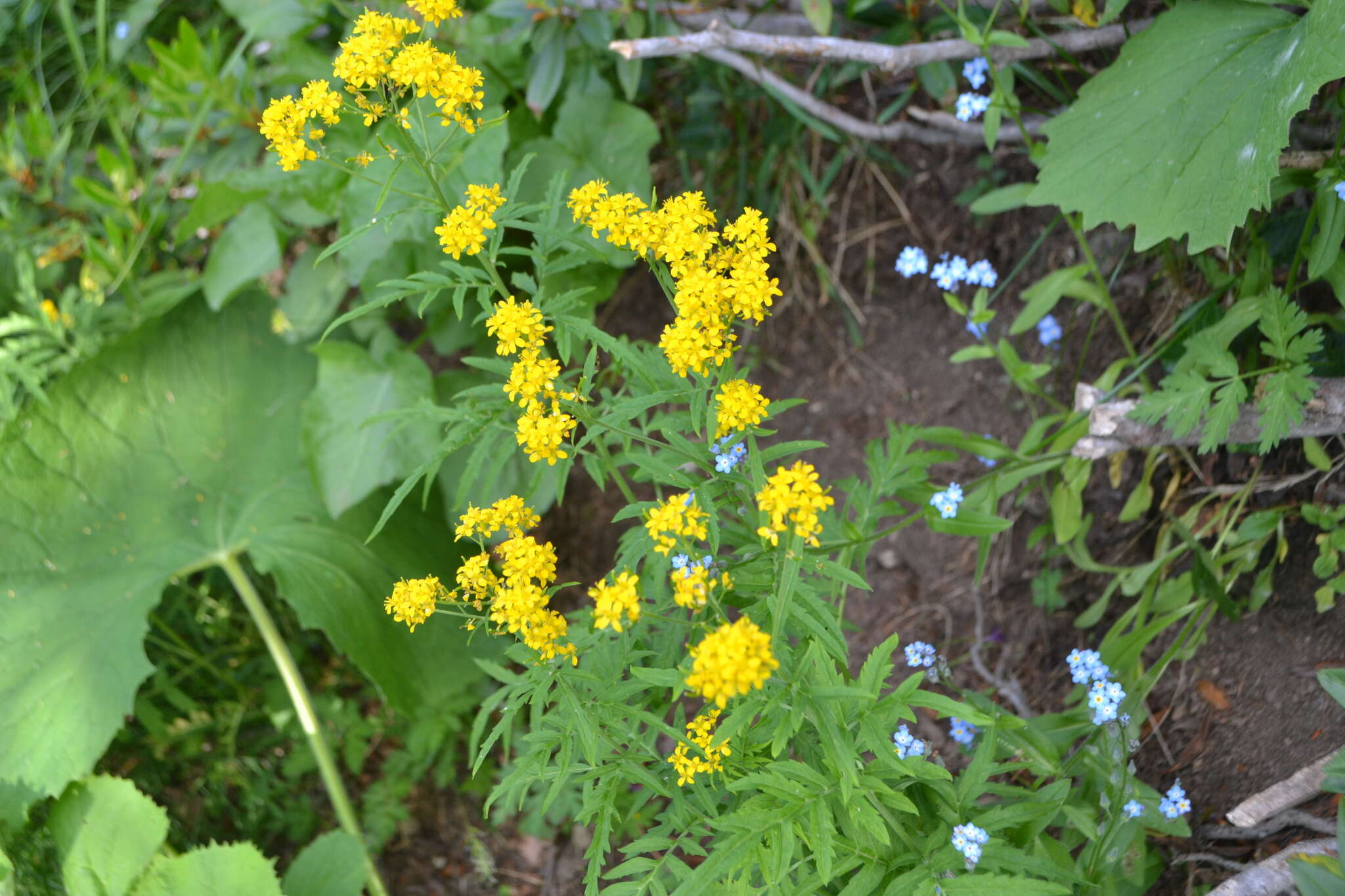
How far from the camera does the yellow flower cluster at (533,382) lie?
4.85 feet

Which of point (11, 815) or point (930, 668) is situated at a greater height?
point (930, 668)

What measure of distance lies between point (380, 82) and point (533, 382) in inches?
24.3

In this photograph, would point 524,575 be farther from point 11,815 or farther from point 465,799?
point 11,815

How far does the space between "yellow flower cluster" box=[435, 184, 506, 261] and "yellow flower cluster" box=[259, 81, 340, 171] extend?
263 mm

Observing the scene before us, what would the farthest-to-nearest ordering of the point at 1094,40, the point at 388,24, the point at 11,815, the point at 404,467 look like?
the point at 404,467
the point at 11,815
the point at 1094,40
the point at 388,24

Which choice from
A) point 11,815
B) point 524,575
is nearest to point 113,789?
point 11,815

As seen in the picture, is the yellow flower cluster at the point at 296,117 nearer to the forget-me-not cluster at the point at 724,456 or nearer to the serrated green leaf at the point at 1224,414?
the forget-me-not cluster at the point at 724,456

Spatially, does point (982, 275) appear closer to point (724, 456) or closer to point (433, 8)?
point (724, 456)

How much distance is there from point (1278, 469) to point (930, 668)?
1.02 m

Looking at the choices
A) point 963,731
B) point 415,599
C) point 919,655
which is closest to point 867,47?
point 919,655

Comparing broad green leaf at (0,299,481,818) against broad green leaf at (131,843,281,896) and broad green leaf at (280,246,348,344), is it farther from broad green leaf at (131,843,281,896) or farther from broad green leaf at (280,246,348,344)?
broad green leaf at (131,843,281,896)

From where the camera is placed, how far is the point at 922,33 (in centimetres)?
271

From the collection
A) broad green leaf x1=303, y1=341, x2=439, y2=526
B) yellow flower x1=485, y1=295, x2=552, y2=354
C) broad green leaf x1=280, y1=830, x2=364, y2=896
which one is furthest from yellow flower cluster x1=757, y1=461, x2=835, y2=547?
broad green leaf x1=280, y1=830, x2=364, y2=896

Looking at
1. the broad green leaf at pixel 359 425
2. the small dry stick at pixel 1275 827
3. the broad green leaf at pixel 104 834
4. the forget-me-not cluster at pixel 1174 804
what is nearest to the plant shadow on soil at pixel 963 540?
the small dry stick at pixel 1275 827
